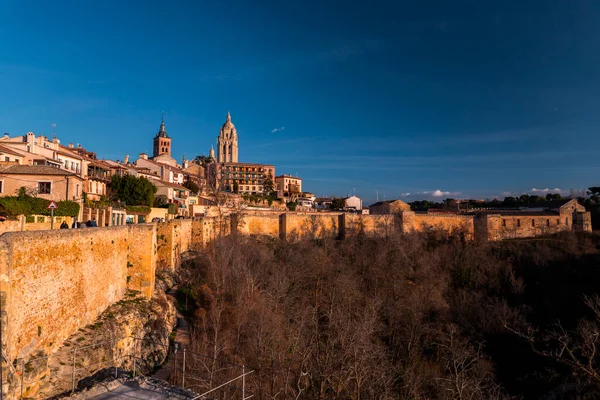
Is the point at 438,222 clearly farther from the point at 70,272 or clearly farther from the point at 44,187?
the point at 70,272

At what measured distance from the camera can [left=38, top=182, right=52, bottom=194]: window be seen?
20.5 m

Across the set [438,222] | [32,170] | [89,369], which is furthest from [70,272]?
[438,222]

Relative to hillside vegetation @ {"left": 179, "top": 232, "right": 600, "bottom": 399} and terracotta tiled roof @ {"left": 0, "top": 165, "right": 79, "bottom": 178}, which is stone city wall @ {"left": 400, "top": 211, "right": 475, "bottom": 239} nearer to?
hillside vegetation @ {"left": 179, "top": 232, "right": 600, "bottom": 399}

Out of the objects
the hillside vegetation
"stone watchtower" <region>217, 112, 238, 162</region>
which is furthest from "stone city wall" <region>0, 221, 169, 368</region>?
"stone watchtower" <region>217, 112, 238, 162</region>

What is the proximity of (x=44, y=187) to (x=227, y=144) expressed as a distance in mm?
87281

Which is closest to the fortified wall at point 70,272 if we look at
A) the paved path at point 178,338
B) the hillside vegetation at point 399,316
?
the paved path at point 178,338

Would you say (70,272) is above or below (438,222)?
below

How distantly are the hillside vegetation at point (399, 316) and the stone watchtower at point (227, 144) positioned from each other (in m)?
71.0

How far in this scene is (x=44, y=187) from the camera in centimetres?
2061

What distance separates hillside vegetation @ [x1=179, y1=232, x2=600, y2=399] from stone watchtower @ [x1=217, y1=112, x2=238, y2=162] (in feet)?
233

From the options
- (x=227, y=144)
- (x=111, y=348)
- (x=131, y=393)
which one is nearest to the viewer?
(x=131, y=393)

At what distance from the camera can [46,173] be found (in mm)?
20703

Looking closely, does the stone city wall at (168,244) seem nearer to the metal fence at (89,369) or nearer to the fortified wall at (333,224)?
the metal fence at (89,369)

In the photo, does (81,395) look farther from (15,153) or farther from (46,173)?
(15,153)
